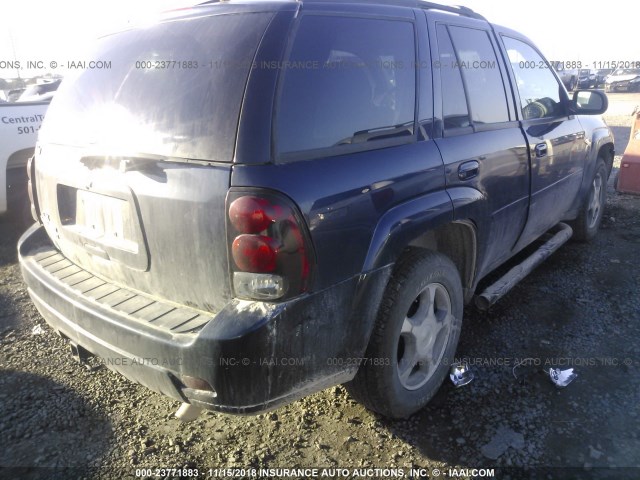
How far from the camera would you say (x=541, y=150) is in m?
3.43

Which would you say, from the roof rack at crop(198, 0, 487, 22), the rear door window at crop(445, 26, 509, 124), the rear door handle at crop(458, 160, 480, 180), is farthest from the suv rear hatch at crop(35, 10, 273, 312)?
the rear door window at crop(445, 26, 509, 124)

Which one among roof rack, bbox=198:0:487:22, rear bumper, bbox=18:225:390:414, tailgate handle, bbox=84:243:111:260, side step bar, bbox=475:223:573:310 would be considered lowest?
side step bar, bbox=475:223:573:310

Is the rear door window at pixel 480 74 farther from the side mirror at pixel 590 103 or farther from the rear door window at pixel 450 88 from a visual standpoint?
the side mirror at pixel 590 103

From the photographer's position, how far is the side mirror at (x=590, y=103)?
4.06 meters

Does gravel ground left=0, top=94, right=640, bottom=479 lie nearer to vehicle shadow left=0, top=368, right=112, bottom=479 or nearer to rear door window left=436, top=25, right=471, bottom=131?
vehicle shadow left=0, top=368, right=112, bottom=479

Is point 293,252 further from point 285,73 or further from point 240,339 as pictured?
point 285,73

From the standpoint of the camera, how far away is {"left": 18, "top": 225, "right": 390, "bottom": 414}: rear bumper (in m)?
1.75

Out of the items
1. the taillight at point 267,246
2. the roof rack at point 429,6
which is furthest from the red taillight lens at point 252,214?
the roof rack at point 429,6

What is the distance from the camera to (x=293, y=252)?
1768mm

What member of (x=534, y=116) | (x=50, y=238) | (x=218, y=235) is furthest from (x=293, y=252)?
(x=534, y=116)

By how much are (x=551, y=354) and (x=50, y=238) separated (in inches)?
122

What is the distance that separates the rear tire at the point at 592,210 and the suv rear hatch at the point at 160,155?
156 inches

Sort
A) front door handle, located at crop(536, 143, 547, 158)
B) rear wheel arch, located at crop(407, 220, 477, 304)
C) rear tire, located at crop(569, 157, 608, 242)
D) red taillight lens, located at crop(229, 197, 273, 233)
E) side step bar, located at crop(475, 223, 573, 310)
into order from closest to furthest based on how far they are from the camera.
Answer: red taillight lens, located at crop(229, 197, 273, 233), rear wheel arch, located at crop(407, 220, 477, 304), side step bar, located at crop(475, 223, 573, 310), front door handle, located at crop(536, 143, 547, 158), rear tire, located at crop(569, 157, 608, 242)

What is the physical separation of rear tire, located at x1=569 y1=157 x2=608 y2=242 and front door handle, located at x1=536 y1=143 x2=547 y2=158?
1.49 metres
